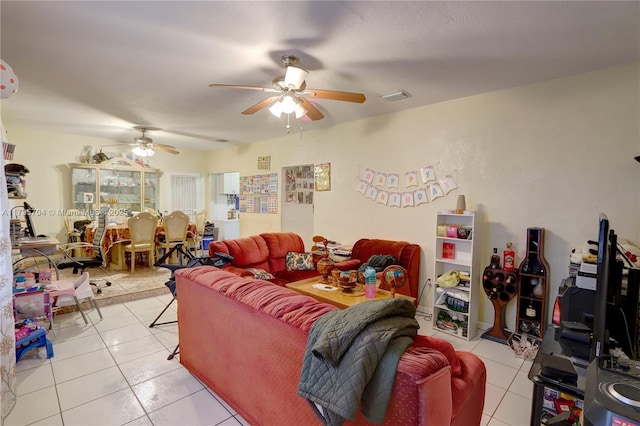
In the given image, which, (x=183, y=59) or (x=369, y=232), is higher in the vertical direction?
(x=183, y=59)

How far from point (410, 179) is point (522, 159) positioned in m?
1.17

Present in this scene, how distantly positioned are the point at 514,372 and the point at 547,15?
255 cm

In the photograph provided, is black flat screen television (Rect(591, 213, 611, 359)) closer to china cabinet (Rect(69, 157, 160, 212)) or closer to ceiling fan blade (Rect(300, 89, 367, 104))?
ceiling fan blade (Rect(300, 89, 367, 104))

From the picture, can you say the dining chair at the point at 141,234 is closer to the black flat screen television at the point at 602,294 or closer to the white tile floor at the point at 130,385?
the white tile floor at the point at 130,385

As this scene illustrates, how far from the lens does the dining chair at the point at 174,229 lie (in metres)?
5.28

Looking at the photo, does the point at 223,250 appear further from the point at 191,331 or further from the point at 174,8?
the point at 174,8

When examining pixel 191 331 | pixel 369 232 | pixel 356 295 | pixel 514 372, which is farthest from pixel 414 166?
pixel 191 331

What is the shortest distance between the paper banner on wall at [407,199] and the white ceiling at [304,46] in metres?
1.06

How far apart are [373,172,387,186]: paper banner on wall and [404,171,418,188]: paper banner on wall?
29 centimetres

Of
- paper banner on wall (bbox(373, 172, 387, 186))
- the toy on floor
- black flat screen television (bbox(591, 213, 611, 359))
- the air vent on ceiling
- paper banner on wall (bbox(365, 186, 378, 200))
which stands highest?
the air vent on ceiling

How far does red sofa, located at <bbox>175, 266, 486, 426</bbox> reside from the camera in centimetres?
104

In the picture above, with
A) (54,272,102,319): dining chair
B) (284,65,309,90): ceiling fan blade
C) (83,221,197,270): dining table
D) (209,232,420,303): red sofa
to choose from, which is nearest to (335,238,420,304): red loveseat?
(209,232,420,303): red sofa

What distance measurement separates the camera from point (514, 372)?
246 centimetres

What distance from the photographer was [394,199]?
391 cm
